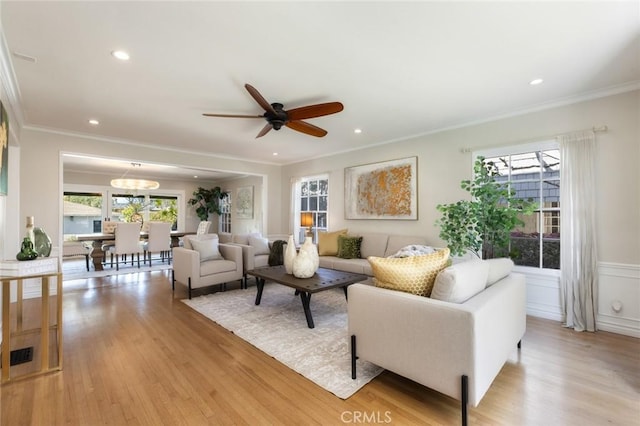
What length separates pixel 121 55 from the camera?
229cm

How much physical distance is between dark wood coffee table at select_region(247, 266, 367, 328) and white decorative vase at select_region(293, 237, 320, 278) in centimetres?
6

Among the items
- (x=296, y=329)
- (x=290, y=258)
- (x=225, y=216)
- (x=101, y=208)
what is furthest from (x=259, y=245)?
(x=101, y=208)

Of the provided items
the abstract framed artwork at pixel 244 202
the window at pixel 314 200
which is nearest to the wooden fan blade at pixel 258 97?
the window at pixel 314 200

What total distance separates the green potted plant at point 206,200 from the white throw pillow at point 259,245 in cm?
473

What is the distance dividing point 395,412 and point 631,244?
301 cm

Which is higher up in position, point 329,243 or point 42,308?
point 329,243

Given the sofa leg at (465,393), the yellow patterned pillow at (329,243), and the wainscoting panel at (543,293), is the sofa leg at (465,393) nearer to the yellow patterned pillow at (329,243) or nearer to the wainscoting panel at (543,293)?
the wainscoting panel at (543,293)

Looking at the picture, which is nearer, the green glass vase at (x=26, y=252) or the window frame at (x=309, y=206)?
the green glass vase at (x=26, y=252)

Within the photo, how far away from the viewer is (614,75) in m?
2.66

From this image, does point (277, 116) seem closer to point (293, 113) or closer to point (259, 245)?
point (293, 113)

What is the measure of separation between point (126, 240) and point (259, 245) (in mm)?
3036

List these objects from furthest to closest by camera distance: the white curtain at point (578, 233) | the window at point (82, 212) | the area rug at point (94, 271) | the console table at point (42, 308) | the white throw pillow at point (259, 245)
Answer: the window at point (82, 212) → the area rug at point (94, 271) → the white throw pillow at point (259, 245) → the white curtain at point (578, 233) → the console table at point (42, 308)

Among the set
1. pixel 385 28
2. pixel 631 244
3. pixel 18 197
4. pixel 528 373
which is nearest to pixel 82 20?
pixel 385 28

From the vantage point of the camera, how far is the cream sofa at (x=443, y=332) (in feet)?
5.02
